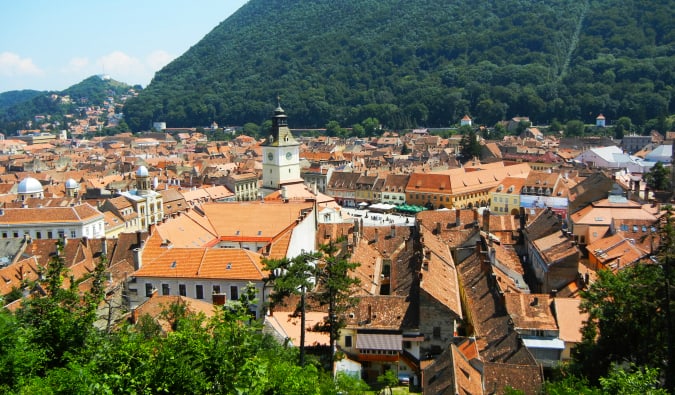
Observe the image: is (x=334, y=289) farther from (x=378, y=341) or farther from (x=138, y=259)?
(x=138, y=259)

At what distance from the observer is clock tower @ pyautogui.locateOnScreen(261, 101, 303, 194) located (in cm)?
8062

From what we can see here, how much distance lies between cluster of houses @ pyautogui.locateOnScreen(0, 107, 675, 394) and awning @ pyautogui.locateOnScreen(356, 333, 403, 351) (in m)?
0.07

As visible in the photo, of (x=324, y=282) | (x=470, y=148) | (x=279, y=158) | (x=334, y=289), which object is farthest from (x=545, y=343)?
(x=470, y=148)

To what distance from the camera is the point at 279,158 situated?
80438 mm

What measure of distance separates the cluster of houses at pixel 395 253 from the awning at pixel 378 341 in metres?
0.07

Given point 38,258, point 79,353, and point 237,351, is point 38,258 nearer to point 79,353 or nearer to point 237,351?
point 79,353

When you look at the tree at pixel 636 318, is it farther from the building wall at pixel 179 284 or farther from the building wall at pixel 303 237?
the building wall at pixel 303 237

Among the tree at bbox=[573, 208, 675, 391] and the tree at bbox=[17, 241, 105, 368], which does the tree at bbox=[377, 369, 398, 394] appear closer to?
the tree at bbox=[573, 208, 675, 391]

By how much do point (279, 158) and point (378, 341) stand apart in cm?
5004

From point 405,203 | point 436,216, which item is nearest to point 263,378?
point 436,216

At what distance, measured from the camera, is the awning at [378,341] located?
32.4 m

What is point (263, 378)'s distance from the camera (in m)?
15.7

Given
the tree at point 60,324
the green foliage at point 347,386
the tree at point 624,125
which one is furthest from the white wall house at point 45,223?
the tree at point 624,125

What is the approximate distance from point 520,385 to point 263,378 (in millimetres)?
16804
